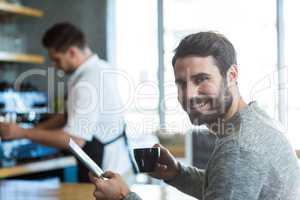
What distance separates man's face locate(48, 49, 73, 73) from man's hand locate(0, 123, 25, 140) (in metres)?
0.13

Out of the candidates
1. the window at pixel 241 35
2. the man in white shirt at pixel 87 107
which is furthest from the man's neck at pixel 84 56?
the window at pixel 241 35

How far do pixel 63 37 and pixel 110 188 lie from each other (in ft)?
0.81

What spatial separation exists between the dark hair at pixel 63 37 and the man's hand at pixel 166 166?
0.20 meters

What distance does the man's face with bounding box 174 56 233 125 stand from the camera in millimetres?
465

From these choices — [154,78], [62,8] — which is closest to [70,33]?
[62,8]

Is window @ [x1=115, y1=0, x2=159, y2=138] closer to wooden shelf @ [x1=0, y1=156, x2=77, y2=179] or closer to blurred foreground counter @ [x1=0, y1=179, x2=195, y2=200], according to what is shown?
blurred foreground counter @ [x1=0, y1=179, x2=195, y2=200]

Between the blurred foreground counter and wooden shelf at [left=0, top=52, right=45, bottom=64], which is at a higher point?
wooden shelf at [left=0, top=52, right=45, bottom=64]

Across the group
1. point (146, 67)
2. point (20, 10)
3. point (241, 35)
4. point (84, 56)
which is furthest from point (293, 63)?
point (20, 10)

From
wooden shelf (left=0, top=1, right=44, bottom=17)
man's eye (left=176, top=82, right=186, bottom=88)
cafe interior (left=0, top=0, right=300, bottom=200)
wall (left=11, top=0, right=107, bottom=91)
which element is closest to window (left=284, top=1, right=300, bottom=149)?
cafe interior (left=0, top=0, right=300, bottom=200)

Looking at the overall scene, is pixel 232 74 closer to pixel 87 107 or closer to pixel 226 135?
pixel 226 135

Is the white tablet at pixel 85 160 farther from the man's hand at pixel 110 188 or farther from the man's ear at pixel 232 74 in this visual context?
the man's ear at pixel 232 74

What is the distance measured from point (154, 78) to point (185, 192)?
130 mm

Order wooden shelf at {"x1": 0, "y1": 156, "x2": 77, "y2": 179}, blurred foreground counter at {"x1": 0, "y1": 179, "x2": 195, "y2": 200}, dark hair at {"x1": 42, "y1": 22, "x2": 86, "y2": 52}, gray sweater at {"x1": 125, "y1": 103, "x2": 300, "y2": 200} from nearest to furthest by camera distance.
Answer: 1. gray sweater at {"x1": 125, "y1": 103, "x2": 300, "y2": 200}
2. blurred foreground counter at {"x1": 0, "y1": 179, "x2": 195, "y2": 200}
3. dark hair at {"x1": 42, "y1": 22, "x2": 86, "y2": 52}
4. wooden shelf at {"x1": 0, "y1": 156, "x2": 77, "y2": 179}

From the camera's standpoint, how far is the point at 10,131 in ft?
2.40
